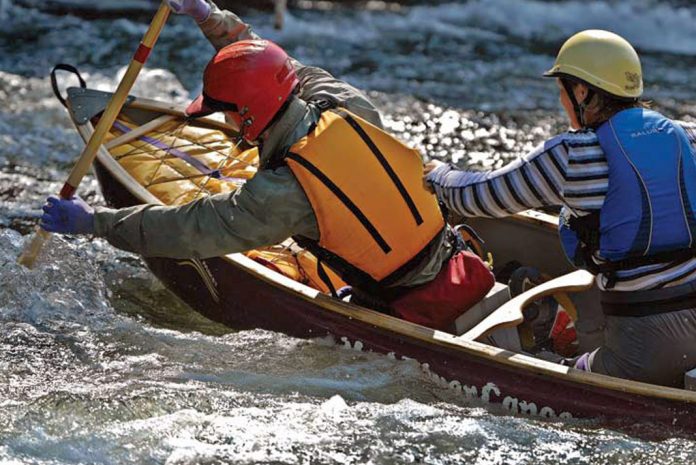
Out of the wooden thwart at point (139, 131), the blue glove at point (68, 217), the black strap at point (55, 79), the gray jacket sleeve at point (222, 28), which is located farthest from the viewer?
the wooden thwart at point (139, 131)

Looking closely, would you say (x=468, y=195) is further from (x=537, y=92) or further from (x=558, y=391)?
(x=537, y=92)

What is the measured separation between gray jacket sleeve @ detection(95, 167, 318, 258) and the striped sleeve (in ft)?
1.80

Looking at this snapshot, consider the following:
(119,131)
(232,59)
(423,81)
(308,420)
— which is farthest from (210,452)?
(423,81)

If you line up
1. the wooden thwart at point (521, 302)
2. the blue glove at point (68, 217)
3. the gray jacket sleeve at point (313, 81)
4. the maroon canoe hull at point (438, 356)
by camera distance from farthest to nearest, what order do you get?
the gray jacket sleeve at point (313, 81), the blue glove at point (68, 217), the wooden thwart at point (521, 302), the maroon canoe hull at point (438, 356)

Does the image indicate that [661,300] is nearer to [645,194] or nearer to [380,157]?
[645,194]

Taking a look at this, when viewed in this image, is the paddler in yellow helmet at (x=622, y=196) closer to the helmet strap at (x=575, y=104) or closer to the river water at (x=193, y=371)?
the helmet strap at (x=575, y=104)

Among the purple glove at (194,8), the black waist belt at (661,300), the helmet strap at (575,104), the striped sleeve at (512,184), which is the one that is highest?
the purple glove at (194,8)

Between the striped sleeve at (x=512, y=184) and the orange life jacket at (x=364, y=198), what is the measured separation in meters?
0.24

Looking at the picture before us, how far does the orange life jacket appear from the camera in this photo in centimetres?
462

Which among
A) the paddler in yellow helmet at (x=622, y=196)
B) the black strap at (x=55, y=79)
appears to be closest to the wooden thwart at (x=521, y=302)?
the paddler in yellow helmet at (x=622, y=196)

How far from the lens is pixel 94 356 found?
543cm

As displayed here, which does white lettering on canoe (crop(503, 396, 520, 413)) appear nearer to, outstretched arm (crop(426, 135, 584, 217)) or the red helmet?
outstretched arm (crop(426, 135, 584, 217))

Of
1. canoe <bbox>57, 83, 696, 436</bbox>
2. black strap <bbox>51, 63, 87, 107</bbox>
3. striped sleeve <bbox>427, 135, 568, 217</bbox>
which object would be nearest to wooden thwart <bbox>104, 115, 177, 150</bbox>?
canoe <bbox>57, 83, 696, 436</bbox>

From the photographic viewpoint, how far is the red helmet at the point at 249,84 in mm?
4555
